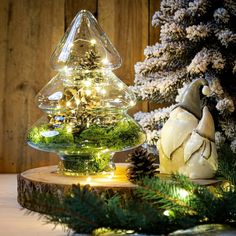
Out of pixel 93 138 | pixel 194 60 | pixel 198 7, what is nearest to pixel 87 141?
pixel 93 138

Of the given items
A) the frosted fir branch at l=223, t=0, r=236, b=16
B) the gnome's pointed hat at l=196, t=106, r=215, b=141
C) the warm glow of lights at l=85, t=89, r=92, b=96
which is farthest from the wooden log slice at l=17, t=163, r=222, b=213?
the frosted fir branch at l=223, t=0, r=236, b=16

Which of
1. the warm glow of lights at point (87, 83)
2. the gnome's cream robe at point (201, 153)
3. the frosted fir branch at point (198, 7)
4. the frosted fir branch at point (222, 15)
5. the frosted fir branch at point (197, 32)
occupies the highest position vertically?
the frosted fir branch at point (198, 7)

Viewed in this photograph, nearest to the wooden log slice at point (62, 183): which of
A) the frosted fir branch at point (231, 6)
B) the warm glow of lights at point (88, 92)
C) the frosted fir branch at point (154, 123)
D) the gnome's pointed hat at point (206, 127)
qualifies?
the gnome's pointed hat at point (206, 127)

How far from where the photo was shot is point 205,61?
1.51 meters

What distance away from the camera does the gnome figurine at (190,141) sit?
1.19m

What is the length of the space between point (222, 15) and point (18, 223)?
89 cm

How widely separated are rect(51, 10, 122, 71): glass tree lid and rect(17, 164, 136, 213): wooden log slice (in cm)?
30

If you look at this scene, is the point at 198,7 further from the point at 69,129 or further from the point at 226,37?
the point at 69,129

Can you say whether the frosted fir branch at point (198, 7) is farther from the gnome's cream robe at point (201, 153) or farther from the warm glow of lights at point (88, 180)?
the warm glow of lights at point (88, 180)

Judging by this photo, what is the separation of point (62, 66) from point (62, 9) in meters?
0.56

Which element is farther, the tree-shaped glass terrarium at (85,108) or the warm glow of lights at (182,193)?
the tree-shaped glass terrarium at (85,108)

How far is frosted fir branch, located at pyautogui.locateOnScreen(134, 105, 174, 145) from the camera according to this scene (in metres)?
1.59

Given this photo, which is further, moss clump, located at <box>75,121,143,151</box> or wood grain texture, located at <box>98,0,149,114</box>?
wood grain texture, located at <box>98,0,149,114</box>

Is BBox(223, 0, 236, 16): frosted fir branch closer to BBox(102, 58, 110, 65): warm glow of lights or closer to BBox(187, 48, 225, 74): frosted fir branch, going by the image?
BBox(187, 48, 225, 74): frosted fir branch
